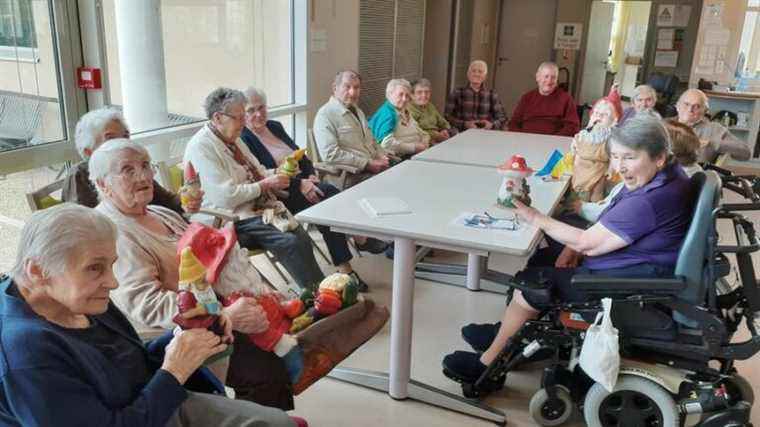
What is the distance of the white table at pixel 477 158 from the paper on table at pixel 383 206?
75 cm

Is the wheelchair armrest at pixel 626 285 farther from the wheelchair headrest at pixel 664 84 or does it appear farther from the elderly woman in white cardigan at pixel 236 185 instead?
the wheelchair headrest at pixel 664 84

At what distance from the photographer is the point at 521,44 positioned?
8.89m

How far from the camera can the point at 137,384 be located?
141cm

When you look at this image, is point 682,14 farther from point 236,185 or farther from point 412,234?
point 412,234

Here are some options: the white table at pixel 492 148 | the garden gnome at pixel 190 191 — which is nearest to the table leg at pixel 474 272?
the white table at pixel 492 148

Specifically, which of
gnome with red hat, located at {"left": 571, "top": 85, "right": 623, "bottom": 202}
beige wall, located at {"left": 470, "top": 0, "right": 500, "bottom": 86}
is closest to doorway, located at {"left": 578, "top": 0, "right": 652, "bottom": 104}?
beige wall, located at {"left": 470, "top": 0, "right": 500, "bottom": 86}

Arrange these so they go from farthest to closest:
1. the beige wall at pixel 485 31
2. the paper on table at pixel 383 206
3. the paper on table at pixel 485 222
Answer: the beige wall at pixel 485 31, the paper on table at pixel 383 206, the paper on table at pixel 485 222

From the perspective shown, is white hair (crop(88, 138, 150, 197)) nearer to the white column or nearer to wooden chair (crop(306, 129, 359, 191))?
the white column

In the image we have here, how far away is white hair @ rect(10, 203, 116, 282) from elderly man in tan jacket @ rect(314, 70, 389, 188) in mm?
2755

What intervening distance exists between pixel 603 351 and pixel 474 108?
3809 mm

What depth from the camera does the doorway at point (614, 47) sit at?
28.6 feet

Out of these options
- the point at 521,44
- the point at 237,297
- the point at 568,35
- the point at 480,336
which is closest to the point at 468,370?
the point at 480,336

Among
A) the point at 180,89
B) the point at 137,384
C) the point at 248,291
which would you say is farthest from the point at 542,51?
the point at 137,384

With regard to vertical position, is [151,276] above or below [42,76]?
below
